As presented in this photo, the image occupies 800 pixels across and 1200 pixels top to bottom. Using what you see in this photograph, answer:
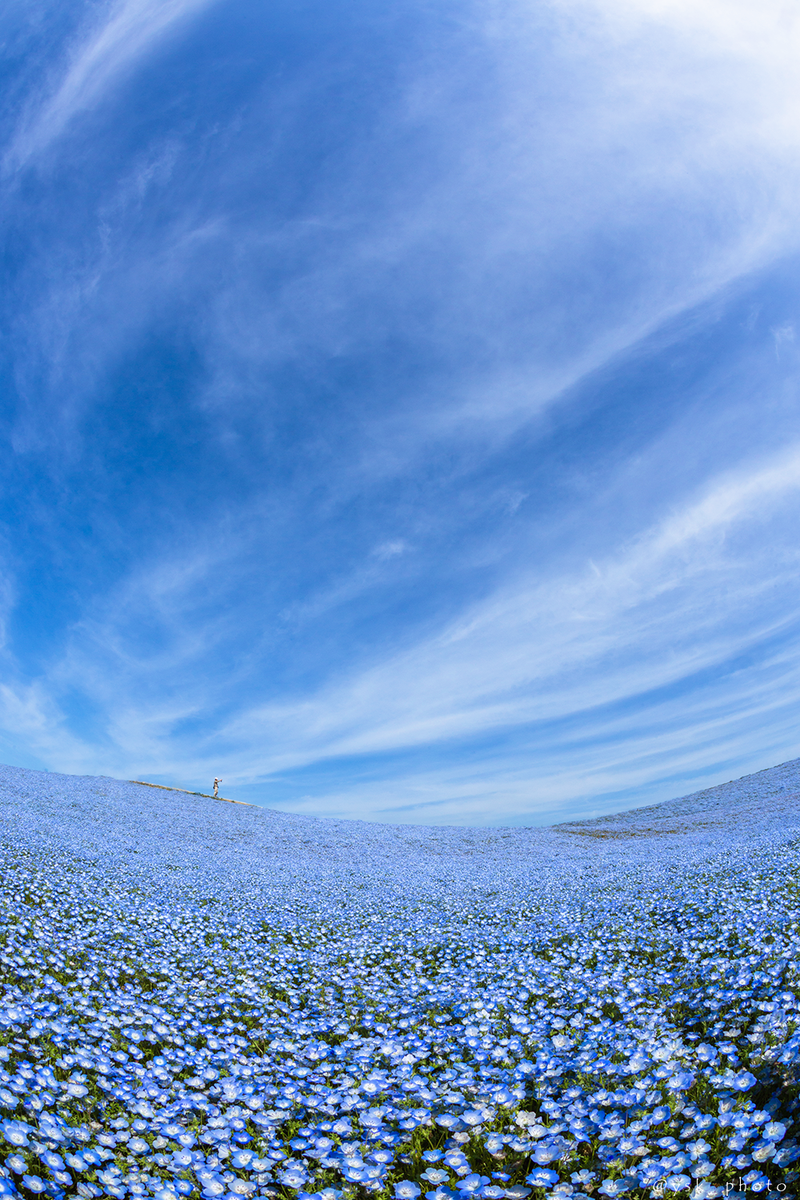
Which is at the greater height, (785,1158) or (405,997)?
(785,1158)

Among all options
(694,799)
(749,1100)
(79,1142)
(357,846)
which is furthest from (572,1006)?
(694,799)

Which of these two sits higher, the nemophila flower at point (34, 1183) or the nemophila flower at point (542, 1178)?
the nemophila flower at point (34, 1183)

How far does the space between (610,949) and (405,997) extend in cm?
376

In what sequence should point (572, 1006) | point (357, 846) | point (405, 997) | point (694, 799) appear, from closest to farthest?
point (572, 1006)
point (405, 997)
point (357, 846)
point (694, 799)

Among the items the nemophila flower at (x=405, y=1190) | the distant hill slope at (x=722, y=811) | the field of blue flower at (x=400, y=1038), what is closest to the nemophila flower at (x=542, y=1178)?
the field of blue flower at (x=400, y=1038)

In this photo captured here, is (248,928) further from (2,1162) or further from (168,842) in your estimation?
(168,842)

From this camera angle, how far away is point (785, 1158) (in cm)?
402

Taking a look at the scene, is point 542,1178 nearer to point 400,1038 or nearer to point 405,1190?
point 405,1190

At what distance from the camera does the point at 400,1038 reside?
7.49 m

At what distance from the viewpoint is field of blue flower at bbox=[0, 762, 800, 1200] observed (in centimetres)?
464

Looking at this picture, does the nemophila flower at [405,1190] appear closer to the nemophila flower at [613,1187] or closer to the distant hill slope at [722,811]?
the nemophila flower at [613,1187]

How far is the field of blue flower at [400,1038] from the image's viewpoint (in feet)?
15.2

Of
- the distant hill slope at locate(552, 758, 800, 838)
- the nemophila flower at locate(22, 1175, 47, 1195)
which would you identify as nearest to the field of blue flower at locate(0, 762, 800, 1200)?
the nemophila flower at locate(22, 1175, 47, 1195)

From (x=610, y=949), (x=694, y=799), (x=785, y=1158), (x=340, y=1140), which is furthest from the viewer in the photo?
(x=694, y=799)
